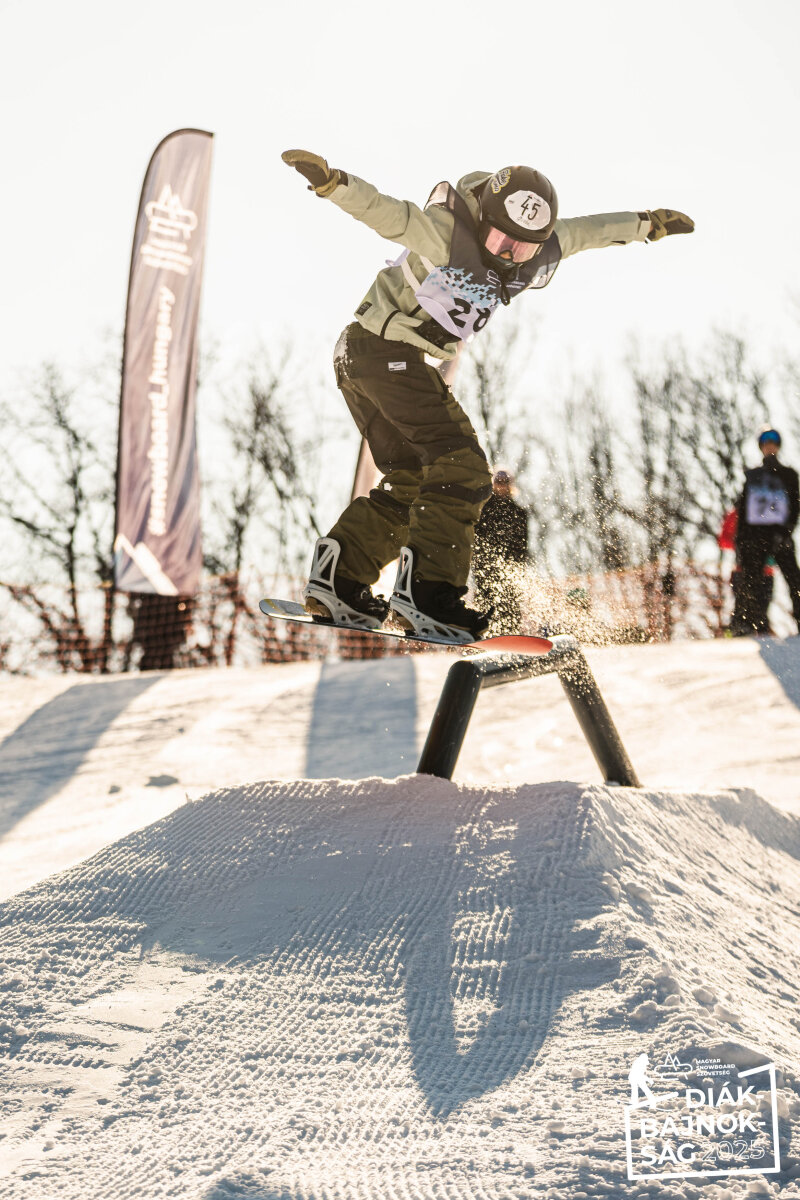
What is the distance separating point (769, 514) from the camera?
27.2 ft

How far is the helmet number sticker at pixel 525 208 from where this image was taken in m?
3.06

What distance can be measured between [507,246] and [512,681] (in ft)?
4.94

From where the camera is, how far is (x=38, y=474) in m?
23.2

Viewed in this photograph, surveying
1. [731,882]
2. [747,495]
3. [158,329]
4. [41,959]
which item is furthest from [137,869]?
[158,329]

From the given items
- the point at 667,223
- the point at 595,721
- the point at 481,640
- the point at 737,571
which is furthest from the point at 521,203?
the point at 737,571

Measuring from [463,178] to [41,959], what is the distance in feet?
8.72

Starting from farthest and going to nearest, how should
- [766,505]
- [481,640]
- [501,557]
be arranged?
[766,505] → [501,557] → [481,640]

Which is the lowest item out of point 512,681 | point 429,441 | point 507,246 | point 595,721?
point 595,721

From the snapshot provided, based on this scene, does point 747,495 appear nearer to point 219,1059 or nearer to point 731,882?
point 731,882

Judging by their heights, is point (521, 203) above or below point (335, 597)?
above

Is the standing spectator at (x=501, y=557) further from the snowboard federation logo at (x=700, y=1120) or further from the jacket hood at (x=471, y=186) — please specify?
the snowboard federation logo at (x=700, y=1120)

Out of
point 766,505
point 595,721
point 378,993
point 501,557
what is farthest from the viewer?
point 766,505

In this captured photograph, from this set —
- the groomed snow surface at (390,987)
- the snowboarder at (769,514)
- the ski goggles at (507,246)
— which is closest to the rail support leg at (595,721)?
the groomed snow surface at (390,987)

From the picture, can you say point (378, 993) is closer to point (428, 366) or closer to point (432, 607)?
point (432, 607)
